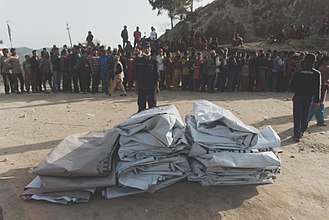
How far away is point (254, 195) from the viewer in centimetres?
Answer: 378

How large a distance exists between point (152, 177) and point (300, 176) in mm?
2185

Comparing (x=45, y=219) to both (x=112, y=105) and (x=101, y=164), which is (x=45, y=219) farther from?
(x=112, y=105)

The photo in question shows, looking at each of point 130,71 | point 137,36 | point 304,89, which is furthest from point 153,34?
point 304,89

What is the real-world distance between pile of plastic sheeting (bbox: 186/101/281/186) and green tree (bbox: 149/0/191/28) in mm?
30756

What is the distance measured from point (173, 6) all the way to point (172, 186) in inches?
1228

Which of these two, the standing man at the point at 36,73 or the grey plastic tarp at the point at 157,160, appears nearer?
the grey plastic tarp at the point at 157,160

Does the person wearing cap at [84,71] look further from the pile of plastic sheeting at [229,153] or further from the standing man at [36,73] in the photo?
the pile of plastic sheeting at [229,153]

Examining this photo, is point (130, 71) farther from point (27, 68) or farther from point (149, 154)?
point (149, 154)

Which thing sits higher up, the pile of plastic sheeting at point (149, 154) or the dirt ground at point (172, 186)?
the pile of plastic sheeting at point (149, 154)

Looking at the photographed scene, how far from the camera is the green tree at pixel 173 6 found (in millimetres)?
32688

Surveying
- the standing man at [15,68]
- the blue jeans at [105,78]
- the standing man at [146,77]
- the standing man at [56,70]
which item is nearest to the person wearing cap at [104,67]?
the blue jeans at [105,78]

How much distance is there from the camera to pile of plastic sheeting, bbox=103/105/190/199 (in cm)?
353

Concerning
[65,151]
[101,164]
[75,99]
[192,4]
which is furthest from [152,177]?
[192,4]

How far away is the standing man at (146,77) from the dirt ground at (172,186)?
104 centimetres
